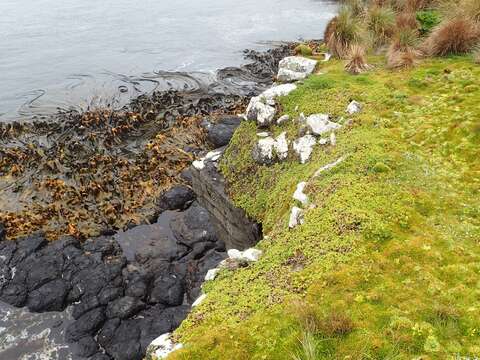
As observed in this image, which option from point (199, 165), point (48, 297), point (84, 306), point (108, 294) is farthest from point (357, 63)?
point (48, 297)

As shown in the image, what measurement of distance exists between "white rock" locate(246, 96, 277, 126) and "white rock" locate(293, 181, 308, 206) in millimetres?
6593

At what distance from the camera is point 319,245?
35.9 feet

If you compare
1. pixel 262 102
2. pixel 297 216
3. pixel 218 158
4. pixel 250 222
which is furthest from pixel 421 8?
pixel 297 216

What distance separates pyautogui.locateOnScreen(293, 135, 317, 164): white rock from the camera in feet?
55.1

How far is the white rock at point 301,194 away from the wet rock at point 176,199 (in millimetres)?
10415

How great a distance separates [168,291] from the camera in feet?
57.7

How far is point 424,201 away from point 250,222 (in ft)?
26.4

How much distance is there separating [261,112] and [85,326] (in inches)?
493

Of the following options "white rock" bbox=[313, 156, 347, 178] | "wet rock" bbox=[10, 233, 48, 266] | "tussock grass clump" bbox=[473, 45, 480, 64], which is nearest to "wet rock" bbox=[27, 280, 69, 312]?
"wet rock" bbox=[10, 233, 48, 266]

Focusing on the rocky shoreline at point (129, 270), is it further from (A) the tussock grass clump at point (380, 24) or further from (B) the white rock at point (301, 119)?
(A) the tussock grass clump at point (380, 24)

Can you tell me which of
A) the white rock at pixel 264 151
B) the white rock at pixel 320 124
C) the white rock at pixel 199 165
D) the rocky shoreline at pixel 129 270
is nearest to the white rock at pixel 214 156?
the rocky shoreline at pixel 129 270

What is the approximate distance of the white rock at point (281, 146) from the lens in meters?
18.3

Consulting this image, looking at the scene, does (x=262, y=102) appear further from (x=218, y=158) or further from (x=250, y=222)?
(x=250, y=222)

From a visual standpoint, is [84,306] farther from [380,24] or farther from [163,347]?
[380,24]
